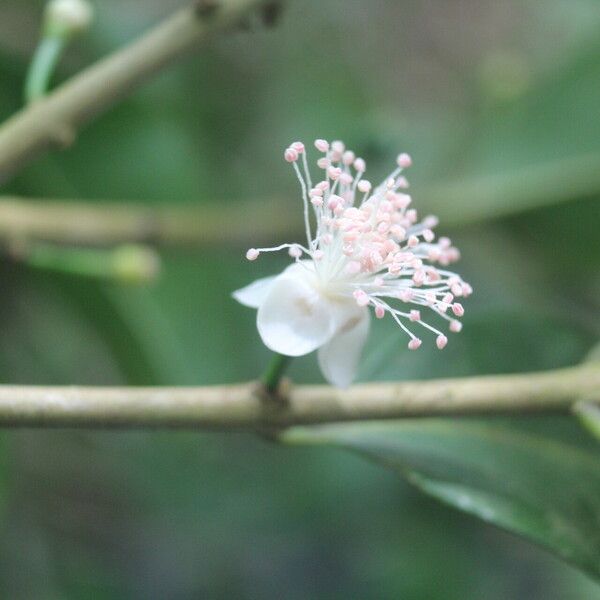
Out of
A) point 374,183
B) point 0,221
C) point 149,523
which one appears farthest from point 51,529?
point 374,183

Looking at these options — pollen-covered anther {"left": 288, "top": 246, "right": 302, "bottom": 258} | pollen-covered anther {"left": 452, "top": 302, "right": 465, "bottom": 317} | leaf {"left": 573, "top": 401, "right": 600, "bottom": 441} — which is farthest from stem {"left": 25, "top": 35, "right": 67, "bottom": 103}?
leaf {"left": 573, "top": 401, "right": 600, "bottom": 441}

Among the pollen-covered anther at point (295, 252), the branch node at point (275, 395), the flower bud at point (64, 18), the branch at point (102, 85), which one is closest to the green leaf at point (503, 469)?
the branch node at point (275, 395)

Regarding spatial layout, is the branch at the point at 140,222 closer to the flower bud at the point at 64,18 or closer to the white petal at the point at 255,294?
the flower bud at the point at 64,18

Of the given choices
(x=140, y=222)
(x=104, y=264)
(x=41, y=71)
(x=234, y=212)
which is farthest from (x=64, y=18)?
(x=234, y=212)

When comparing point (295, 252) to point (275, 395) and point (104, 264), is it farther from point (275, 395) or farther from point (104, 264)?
point (104, 264)

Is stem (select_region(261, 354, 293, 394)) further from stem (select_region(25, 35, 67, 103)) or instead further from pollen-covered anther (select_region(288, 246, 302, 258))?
stem (select_region(25, 35, 67, 103))
